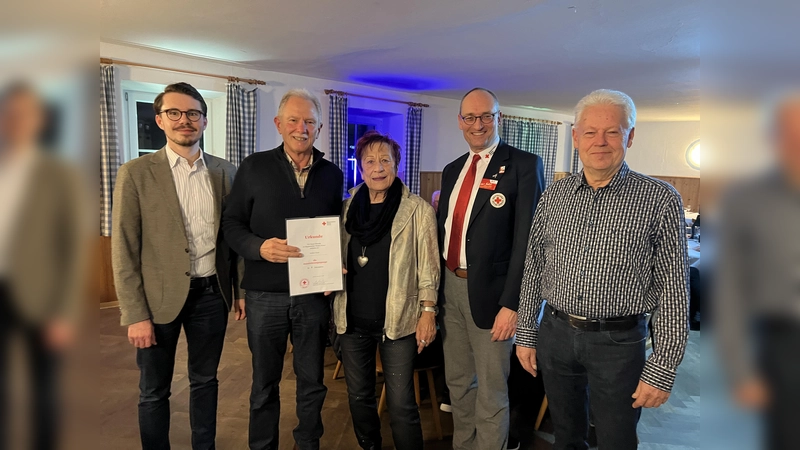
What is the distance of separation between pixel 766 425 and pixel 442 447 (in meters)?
2.33

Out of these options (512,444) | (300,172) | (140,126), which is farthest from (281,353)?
(140,126)

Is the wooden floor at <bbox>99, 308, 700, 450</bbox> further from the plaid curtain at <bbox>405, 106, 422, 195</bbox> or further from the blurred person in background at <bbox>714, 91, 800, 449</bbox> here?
the plaid curtain at <bbox>405, 106, 422, 195</bbox>

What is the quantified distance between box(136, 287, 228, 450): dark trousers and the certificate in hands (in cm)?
44

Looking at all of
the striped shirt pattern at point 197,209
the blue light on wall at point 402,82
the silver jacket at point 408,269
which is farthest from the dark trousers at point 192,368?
the blue light on wall at point 402,82

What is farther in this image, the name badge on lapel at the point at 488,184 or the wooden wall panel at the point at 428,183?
the wooden wall panel at the point at 428,183

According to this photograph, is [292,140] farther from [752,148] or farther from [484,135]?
[752,148]

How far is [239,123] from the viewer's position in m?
5.01

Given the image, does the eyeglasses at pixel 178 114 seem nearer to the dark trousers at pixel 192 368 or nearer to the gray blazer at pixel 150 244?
the gray blazer at pixel 150 244

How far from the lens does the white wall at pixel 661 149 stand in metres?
9.01

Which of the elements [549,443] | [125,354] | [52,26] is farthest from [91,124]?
[125,354]

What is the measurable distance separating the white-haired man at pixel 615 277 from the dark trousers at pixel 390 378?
0.64 meters

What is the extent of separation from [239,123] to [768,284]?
17.5 ft

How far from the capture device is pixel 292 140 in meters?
1.90

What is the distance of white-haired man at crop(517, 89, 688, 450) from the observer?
1.42m
